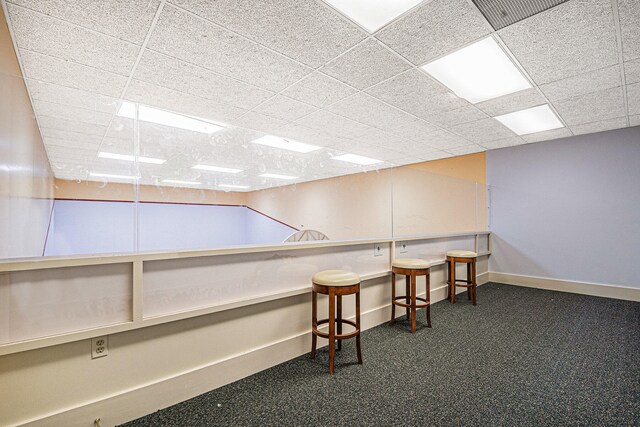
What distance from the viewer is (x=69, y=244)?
1.48m

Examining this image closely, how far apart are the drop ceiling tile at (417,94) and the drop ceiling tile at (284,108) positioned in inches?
31.4

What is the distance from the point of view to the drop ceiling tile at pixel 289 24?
1.81 m

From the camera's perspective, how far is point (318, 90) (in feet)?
9.60

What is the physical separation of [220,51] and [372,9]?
1.19 metres

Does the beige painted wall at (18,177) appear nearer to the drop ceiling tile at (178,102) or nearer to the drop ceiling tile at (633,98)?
the drop ceiling tile at (178,102)

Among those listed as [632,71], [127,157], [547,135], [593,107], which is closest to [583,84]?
[632,71]

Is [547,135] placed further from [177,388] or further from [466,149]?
[177,388]

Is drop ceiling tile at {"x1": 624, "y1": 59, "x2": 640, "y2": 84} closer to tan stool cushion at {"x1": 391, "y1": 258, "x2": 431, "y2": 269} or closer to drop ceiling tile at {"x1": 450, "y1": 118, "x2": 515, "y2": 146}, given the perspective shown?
drop ceiling tile at {"x1": 450, "y1": 118, "x2": 515, "y2": 146}

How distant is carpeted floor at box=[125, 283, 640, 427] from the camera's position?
158 centimetres

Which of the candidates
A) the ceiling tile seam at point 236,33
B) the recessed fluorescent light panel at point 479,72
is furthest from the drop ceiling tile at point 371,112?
the ceiling tile seam at point 236,33

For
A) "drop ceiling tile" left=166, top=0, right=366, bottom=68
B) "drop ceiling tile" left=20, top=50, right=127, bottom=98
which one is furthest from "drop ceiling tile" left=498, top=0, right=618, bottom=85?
"drop ceiling tile" left=20, top=50, right=127, bottom=98

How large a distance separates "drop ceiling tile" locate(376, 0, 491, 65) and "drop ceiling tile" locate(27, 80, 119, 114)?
2464 millimetres

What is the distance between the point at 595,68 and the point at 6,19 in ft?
14.6

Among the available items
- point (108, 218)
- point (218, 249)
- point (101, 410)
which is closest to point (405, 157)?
point (218, 249)
